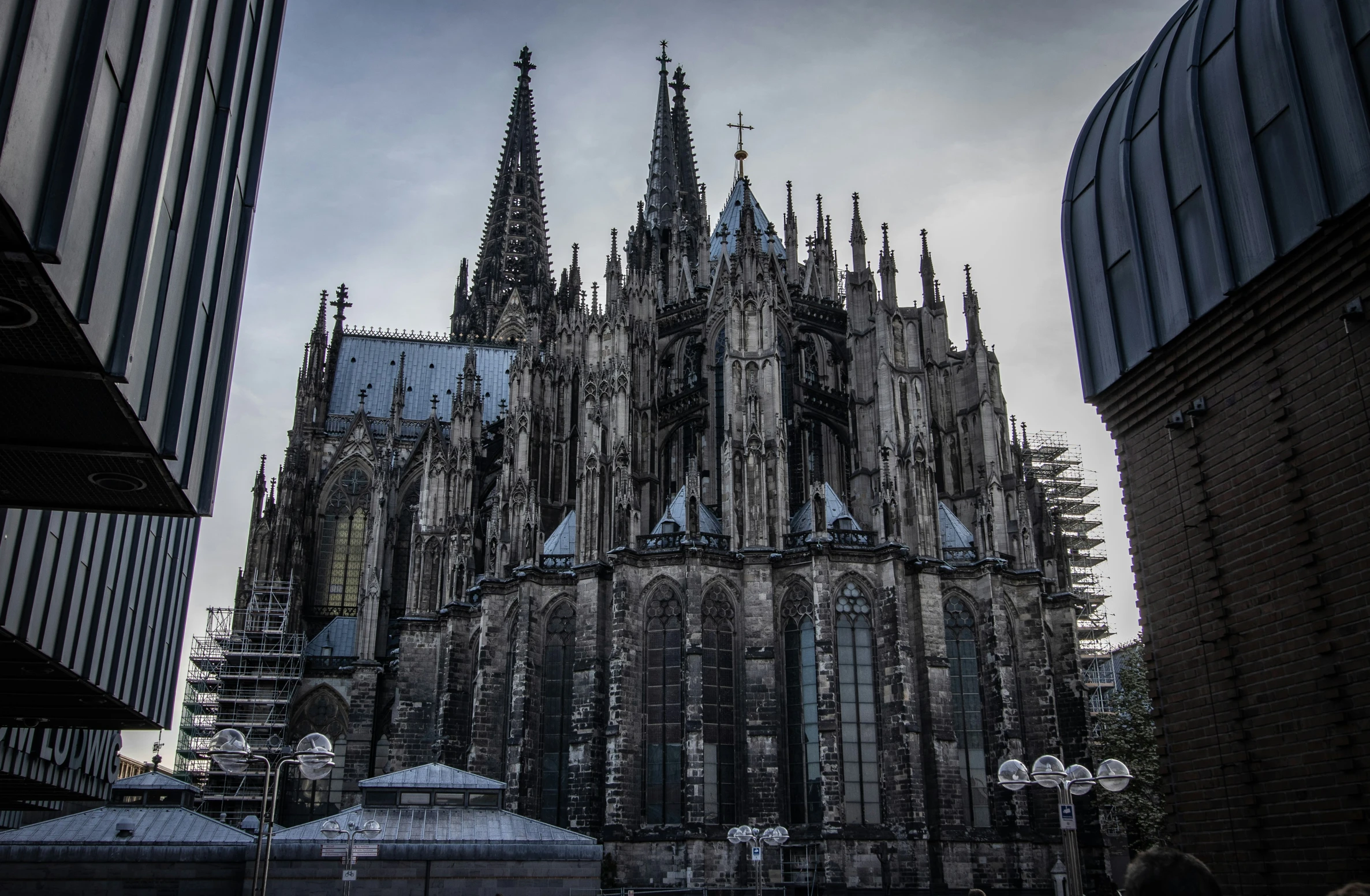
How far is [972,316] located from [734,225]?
12.4m

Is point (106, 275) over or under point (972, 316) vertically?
under

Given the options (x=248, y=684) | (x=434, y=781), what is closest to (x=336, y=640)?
(x=248, y=684)

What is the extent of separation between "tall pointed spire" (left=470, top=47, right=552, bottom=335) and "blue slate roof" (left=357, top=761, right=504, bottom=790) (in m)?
45.9

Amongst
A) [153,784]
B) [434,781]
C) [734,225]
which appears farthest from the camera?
[734,225]

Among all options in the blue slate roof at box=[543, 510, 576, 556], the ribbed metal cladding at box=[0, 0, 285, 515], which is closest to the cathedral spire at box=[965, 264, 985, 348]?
the blue slate roof at box=[543, 510, 576, 556]

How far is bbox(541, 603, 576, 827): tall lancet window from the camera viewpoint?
3603 centimetres

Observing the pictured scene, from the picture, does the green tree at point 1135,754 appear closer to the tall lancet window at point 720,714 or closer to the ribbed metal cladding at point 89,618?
Answer: the tall lancet window at point 720,714

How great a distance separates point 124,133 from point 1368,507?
12.0m

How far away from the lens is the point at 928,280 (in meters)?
44.2

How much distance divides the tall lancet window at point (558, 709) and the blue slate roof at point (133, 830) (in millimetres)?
9399

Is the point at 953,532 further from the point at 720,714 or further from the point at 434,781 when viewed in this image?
the point at 434,781

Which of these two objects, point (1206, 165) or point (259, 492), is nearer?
point (1206, 165)

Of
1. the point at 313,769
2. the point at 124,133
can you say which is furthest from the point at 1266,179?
the point at 313,769

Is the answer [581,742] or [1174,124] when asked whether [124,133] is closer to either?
[1174,124]
